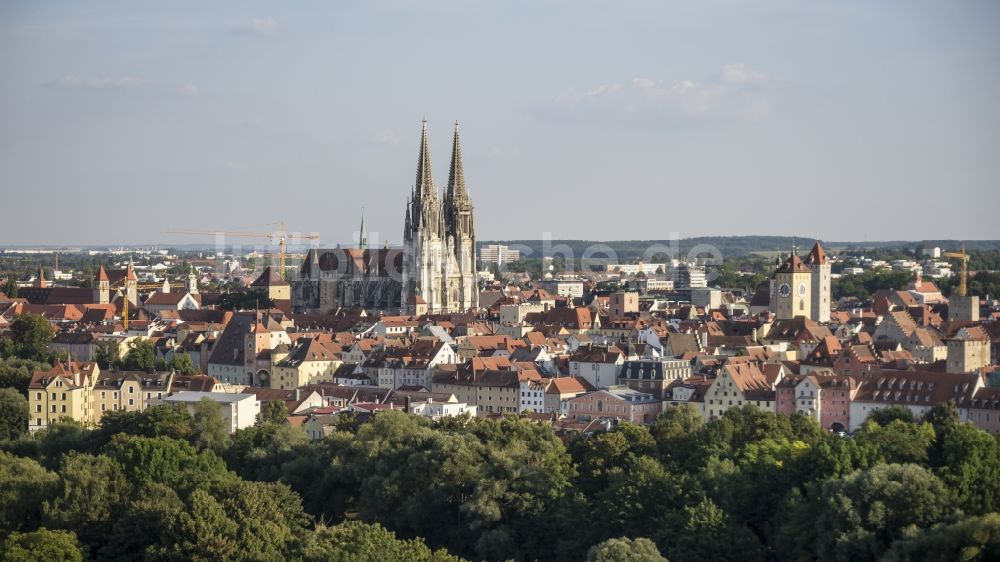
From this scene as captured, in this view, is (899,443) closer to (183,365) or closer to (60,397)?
(60,397)

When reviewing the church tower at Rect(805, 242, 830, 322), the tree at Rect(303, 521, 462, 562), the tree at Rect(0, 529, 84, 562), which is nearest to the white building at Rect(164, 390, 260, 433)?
the tree at Rect(0, 529, 84, 562)

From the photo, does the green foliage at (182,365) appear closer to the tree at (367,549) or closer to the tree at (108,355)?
the tree at (108,355)

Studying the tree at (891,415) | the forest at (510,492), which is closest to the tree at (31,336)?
the forest at (510,492)

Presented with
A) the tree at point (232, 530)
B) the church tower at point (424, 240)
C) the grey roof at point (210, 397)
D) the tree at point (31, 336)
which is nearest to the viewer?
the tree at point (232, 530)

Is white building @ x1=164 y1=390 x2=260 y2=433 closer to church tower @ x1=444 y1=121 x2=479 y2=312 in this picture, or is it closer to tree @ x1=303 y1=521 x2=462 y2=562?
tree @ x1=303 y1=521 x2=462 y2=562

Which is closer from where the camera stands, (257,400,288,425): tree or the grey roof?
(257,400,288,425): tree
